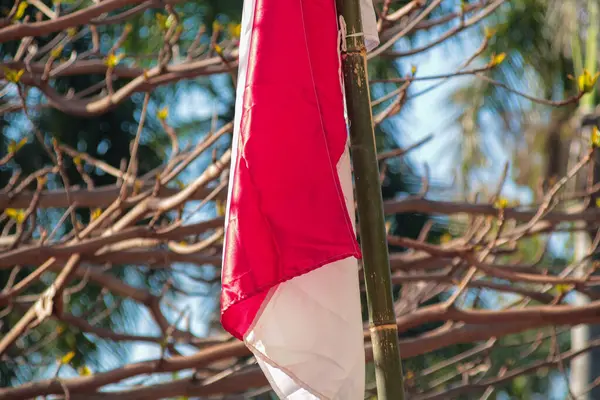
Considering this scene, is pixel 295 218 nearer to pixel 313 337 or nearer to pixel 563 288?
pixel 313 337

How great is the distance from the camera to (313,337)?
2.66m

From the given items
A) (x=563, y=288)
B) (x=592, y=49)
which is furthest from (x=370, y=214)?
(x=592, y=49)

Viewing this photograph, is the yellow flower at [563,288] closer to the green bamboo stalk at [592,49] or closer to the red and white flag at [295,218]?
the red and white flag at [295,218]

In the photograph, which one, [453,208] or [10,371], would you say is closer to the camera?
[453,208]

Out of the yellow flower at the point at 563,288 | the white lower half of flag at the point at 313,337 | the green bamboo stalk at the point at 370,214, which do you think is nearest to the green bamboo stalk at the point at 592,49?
the yellow flower at the point at 563,288

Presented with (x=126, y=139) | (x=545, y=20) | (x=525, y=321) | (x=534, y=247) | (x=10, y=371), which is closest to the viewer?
(x=525, y=321)

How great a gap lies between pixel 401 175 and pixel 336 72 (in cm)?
725

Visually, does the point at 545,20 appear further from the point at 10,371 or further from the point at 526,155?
the point at 10,371

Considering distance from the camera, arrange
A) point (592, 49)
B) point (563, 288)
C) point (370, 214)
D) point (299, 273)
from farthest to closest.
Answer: point (592, 49) < point (563, 288) < point (370, 214) < point (299, 273)

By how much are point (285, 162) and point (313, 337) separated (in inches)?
19.5

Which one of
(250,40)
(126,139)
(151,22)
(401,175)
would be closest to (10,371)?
(126,139)

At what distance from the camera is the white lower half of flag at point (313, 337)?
2.62m

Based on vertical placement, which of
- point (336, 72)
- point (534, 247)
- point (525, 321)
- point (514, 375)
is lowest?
point (534, 247)

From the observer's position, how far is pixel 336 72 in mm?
2857
